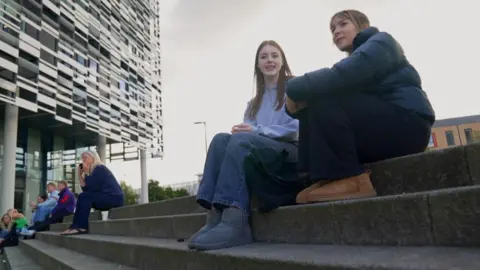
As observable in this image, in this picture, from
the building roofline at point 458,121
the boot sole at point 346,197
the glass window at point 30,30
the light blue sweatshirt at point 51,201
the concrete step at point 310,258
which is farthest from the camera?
the building roofline at point 458,121

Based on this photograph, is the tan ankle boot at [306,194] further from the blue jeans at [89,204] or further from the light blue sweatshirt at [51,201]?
the light blue sweatshirt at [51,201]

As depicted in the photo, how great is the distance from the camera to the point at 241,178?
207cm

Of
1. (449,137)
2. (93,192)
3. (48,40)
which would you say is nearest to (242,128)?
(93,192)

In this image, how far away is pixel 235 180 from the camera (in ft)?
6.77

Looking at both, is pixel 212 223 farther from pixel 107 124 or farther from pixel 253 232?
pixel 107 124

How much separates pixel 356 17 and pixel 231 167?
49.9 inches

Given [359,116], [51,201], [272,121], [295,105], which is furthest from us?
[51,201]

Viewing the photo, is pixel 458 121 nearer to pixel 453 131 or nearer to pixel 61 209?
pixel 453 131

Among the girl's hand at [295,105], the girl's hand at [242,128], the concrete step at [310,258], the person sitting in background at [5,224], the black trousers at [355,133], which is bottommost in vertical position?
the person sitting in background at [5,224]

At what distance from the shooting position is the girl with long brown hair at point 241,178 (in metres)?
1.96

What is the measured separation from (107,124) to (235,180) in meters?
29.1

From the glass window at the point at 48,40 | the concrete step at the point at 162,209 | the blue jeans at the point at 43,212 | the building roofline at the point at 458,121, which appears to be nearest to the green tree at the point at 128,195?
the glass window at the point at 48,40

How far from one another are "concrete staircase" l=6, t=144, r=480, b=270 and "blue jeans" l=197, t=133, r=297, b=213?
211 mm

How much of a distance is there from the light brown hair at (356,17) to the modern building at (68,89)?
860 inches
